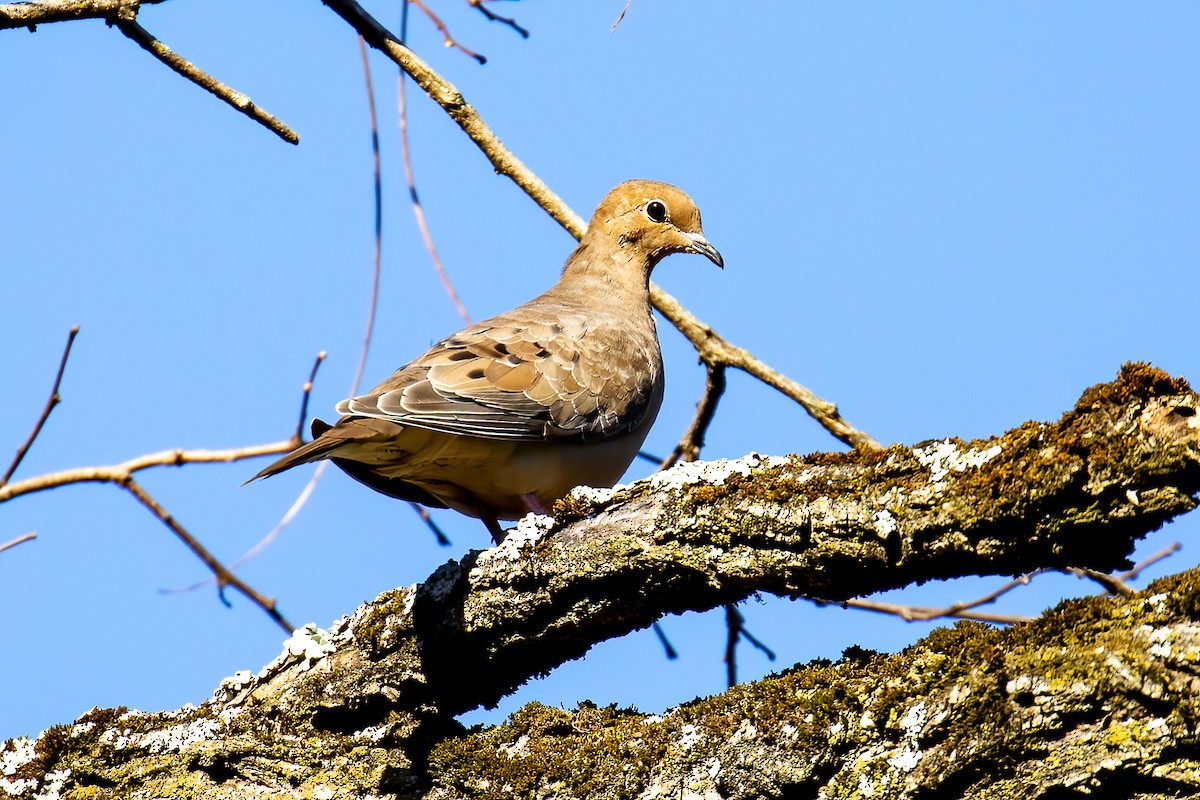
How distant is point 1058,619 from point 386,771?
5.23ft

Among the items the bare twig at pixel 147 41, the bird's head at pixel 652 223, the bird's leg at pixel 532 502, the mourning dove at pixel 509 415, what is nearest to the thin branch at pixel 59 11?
the bare twig at pixel 147 41

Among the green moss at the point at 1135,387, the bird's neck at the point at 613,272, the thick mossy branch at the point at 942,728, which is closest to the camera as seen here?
the thick mossy branch at the point at 942,728

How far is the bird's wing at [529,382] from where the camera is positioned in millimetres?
4352

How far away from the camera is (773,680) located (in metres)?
2.57

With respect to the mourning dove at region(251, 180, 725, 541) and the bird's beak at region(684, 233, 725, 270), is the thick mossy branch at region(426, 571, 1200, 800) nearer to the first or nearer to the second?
the mourning dove at region(251, 180, 725, 541)

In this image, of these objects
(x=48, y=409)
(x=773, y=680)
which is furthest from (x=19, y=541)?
(x=773, y=680)

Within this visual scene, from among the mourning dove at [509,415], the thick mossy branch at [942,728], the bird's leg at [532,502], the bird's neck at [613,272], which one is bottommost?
the thick mossy branch at [942,728]

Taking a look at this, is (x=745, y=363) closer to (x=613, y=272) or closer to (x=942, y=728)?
(x=613, y=272)

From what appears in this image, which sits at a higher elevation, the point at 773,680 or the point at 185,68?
the point at 185,68

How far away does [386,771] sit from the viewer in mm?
2887

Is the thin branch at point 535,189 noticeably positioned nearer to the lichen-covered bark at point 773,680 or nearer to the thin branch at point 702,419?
the thin branch at point 702,419

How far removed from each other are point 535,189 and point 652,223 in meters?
1.69

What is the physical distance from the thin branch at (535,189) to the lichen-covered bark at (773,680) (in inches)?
61.7

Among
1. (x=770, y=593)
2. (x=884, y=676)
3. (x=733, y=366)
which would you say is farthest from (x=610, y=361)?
(x=884, y=676)
